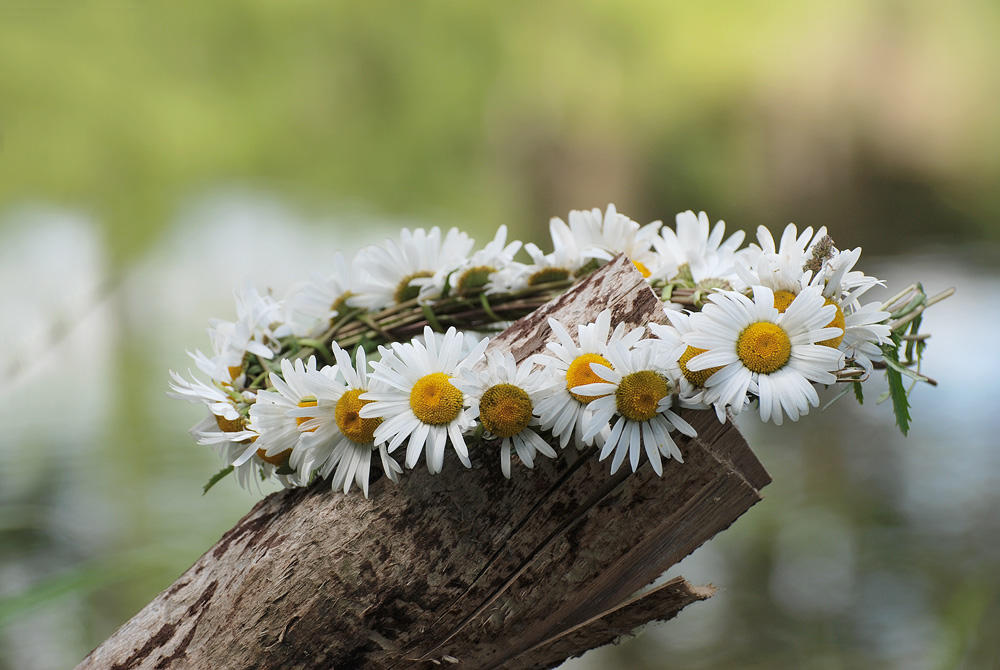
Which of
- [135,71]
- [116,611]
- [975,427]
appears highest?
[135,71]

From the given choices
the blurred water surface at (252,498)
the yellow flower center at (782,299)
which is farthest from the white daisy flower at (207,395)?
the blurred water surface at (252,498)

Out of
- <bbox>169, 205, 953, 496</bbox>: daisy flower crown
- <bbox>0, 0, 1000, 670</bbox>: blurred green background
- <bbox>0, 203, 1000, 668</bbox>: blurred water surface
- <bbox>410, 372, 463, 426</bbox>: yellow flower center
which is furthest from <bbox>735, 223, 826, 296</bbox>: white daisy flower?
<bbox>0, 0, 1000, 670</bbox>: blurred green background

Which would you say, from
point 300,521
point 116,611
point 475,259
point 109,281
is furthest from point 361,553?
point 109,281

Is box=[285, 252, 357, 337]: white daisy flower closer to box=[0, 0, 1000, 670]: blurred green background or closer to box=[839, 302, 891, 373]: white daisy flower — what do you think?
box=[839, 302, 891, 373]: white daisy flower

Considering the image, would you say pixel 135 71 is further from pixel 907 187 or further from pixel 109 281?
pixel 907 187

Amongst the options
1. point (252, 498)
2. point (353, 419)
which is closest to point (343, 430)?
point (353, 419)

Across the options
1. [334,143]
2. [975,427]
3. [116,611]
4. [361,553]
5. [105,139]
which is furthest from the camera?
[334,143]

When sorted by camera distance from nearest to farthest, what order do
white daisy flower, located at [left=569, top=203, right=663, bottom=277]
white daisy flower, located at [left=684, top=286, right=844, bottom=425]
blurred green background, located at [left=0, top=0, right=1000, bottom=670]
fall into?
white daisy flower, located at [left=684, top=286, right=844, bottom=425]
white daisy flower, located at [left=569, top=203, right=663, bottom=277]
blurred green background, located at [left=0, top=0, right=1000, bottom=670]
